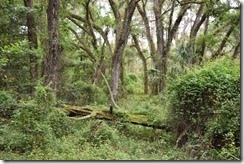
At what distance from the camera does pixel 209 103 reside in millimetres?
6176

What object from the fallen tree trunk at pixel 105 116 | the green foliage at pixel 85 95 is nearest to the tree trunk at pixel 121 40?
the green foliage at pixel 85 95

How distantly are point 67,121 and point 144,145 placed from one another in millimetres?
1742

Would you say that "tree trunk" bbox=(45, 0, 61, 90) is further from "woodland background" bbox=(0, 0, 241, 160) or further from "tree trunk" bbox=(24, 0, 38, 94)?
"tree trunk" bbox=(24, 0, 38, 94)

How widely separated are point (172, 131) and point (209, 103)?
1028 millimetres

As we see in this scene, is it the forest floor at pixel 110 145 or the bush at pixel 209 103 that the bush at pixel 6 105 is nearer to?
the forest floor at pixel 110 145

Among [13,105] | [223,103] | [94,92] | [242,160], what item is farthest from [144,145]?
[94,92]

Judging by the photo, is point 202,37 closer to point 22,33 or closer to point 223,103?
point 22,33

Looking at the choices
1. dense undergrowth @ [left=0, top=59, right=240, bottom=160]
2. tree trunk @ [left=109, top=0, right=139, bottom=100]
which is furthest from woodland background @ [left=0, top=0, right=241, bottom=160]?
tree trunk @ [left=109, top=0, right=139, bottom=100]

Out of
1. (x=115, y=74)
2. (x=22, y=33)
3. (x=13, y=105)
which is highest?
(x=22, y=33)

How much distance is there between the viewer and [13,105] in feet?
24.3

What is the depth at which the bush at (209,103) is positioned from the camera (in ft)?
18.8

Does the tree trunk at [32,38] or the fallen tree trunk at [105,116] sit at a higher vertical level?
the tree trunk at [32,38]

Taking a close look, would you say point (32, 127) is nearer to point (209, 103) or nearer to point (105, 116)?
point (105, 116)

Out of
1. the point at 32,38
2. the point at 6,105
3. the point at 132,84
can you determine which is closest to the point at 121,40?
the point at 32,38
